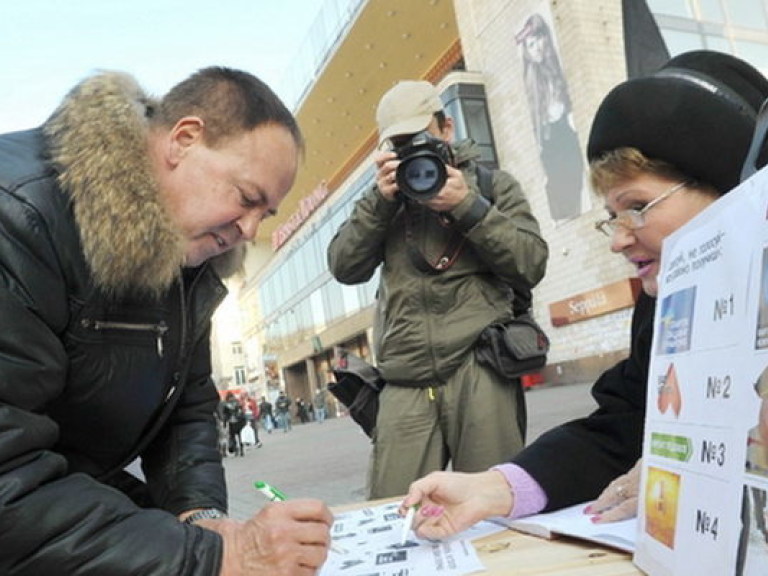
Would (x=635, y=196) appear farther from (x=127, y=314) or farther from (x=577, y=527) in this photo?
(x=127, y=314)

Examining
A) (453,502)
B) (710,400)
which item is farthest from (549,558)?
(710,400)

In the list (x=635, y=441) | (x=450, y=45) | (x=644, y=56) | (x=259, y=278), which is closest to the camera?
(x=635, y=441)

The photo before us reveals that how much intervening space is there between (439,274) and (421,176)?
31 centimetres

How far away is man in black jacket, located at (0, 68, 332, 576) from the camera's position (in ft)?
2.82

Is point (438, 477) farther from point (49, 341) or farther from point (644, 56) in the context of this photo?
point (644, 56)

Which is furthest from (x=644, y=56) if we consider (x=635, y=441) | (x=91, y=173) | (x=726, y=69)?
(x=91, y=173)

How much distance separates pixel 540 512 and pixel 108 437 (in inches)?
32.6

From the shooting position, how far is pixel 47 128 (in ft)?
3.95

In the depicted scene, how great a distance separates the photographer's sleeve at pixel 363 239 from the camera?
219cm

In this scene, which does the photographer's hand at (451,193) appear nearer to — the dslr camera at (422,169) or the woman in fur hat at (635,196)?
the dslr camera at (422,169)

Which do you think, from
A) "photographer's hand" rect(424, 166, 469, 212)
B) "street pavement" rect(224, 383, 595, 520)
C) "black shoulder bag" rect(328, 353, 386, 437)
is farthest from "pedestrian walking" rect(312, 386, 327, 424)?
"photographer's hand" rect(424, 166, 469, 212)

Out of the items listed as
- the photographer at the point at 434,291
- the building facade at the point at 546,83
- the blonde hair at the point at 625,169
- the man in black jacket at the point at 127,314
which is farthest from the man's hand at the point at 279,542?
the building facade at the point at 546,83

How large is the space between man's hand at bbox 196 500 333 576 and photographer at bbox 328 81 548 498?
1072 mm

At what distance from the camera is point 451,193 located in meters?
2.02
